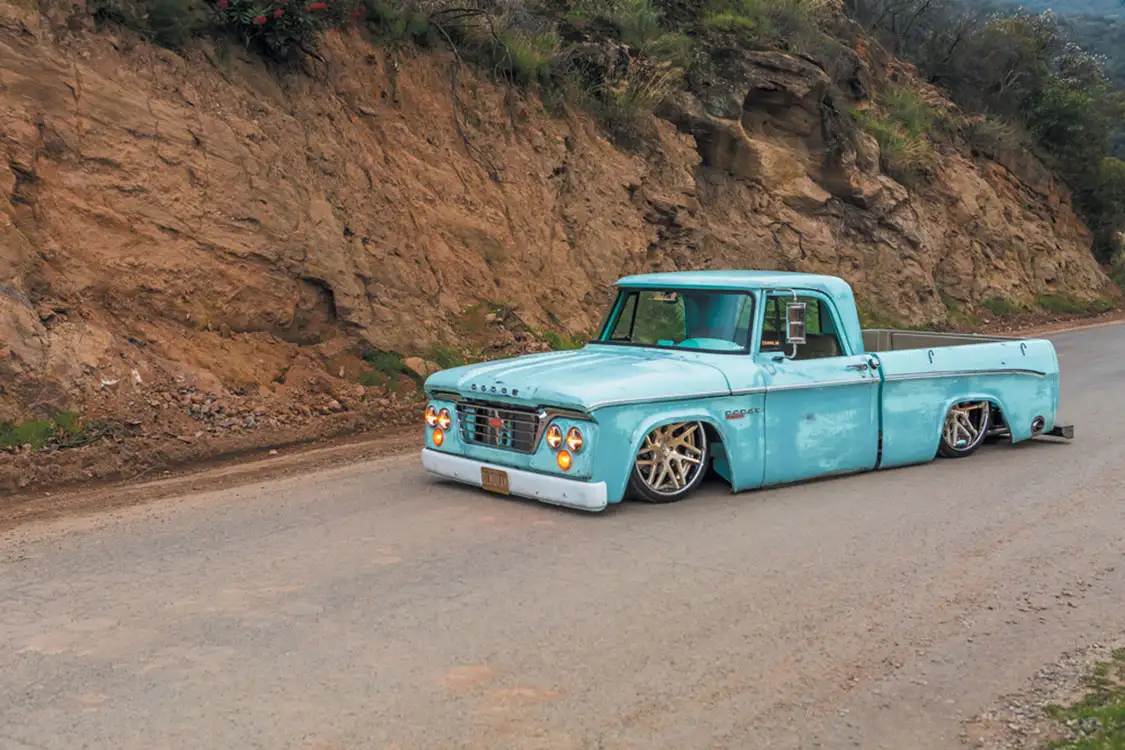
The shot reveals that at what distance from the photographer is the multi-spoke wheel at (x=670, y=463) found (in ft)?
25.5

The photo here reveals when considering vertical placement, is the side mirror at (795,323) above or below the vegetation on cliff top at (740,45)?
below

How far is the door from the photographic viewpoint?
8.36 m

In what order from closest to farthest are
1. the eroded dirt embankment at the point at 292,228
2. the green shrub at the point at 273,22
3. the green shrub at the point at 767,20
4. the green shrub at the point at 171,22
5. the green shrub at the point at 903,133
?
1. the eroded dirt embankment at the point at 292,228
2. the green shrub at the point at 171,22
3. the green shrub at the point at 273,22
4. the green shrub at the point at 767,20
5. the green shrub at the point at 903,133

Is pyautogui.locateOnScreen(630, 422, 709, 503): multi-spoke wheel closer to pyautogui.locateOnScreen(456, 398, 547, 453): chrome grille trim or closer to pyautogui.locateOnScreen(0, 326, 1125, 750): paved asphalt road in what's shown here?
pyautogui.locateOnScreen(0, 326, 1125, 750): paved asphalt road

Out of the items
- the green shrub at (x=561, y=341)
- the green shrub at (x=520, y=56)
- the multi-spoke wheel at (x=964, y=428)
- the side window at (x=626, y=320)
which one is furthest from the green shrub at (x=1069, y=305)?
the side window at (x=626, y=320)

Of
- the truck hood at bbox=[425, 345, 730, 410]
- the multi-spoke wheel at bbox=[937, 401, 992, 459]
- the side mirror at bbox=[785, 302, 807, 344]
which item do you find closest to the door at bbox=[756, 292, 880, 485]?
the side mirror at bbox=[785, 302, 807, 344]

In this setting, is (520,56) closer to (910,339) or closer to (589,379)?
(910,339)

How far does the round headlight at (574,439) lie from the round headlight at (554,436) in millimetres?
72

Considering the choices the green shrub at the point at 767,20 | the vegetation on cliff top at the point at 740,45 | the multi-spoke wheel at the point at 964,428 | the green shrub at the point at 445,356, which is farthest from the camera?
the green shrub at the point at 767,20

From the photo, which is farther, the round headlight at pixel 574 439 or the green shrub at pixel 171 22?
the green shrub at pixel 171 22

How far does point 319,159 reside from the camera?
13.9 m

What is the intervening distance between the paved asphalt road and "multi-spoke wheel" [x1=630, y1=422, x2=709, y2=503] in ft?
0.67

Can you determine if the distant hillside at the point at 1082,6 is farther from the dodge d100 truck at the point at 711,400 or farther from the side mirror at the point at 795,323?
the side mirror at the point at 795,323

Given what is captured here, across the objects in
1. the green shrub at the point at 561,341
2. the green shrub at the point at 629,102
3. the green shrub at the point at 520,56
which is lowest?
the green shrub at the point at 561,341
